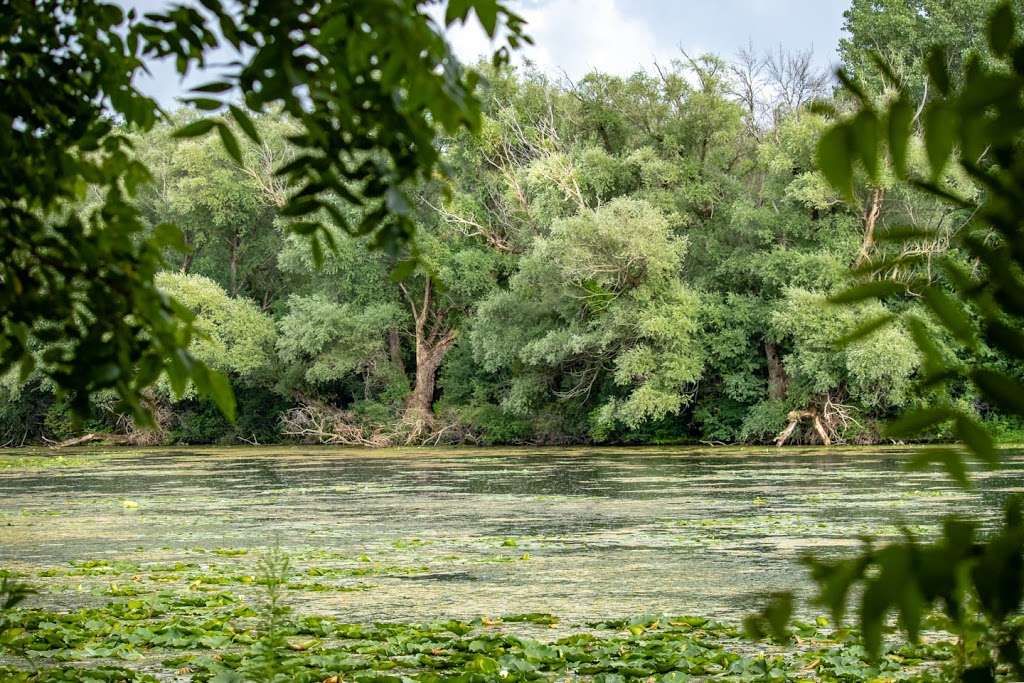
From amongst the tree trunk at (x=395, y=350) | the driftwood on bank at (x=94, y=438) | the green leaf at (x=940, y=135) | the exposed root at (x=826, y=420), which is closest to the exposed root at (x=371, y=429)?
the tree trunk at (x=395, y=350)

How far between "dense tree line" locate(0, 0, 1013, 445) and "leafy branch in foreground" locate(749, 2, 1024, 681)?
2680cm

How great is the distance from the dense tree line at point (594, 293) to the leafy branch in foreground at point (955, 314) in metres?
26.8

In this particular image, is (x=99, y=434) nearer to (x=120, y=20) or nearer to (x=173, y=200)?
(x=173, y=200)

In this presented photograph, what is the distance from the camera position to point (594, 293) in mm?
33031

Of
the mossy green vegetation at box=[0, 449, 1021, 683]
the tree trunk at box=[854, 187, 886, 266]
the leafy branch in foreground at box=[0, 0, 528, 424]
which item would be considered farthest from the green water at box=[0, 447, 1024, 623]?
the tree trunk at box=[854, 187, 886, 266]

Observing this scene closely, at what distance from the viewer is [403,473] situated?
24.2 m

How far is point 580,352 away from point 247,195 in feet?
57.9

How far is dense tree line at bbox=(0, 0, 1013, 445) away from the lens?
1273 inches

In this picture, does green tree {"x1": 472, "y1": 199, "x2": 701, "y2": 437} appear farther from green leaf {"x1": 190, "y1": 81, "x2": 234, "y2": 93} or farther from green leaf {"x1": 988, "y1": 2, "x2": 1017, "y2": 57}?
green leaf {"x1": 988, "y1": 2, "x2": 1017, "y2": 57}

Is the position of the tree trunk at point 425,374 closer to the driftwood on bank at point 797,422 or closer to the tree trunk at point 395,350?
the tree trunk at point 395,350

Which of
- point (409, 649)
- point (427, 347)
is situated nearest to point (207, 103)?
point (409, 649)

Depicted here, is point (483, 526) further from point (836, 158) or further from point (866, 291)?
point (836, 158)

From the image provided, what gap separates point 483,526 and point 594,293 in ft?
63.1

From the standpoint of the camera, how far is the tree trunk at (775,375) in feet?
111
